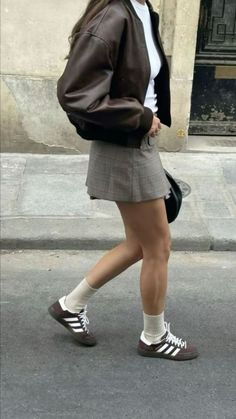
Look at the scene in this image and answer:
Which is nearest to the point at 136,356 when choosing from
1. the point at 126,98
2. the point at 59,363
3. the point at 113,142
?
the point at 59,363

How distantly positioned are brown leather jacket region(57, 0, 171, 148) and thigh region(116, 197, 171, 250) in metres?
0.37

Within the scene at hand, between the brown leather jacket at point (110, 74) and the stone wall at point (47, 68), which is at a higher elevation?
the brown leather jacket at point (110, 74)

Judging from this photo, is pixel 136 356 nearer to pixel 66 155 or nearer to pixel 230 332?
pixel 230 332

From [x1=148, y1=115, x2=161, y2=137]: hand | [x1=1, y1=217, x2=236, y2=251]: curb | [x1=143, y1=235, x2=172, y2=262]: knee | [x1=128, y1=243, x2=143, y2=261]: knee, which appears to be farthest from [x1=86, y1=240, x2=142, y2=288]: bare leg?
[x1=1, y1=217, x2=236, y2=251]: curb

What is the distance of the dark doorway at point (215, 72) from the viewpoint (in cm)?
621

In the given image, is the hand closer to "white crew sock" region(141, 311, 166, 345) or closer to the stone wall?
"white crew sock" region(141, 311, 166, 345)

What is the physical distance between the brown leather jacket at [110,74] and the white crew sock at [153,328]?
1013 millimetres

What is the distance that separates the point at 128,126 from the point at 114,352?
1.33m

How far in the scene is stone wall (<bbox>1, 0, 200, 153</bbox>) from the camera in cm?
587

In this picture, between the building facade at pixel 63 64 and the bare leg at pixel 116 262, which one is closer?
the bare leg at pixel 116 262

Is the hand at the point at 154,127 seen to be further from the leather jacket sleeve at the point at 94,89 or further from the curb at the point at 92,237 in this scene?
the curb at the point at 92,237

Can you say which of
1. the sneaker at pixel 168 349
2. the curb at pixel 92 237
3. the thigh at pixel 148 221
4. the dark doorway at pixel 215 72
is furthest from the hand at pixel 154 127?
the dark doorway at pixel 215 72

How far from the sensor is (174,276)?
386 centimetres

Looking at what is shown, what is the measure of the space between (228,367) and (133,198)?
1067mm
